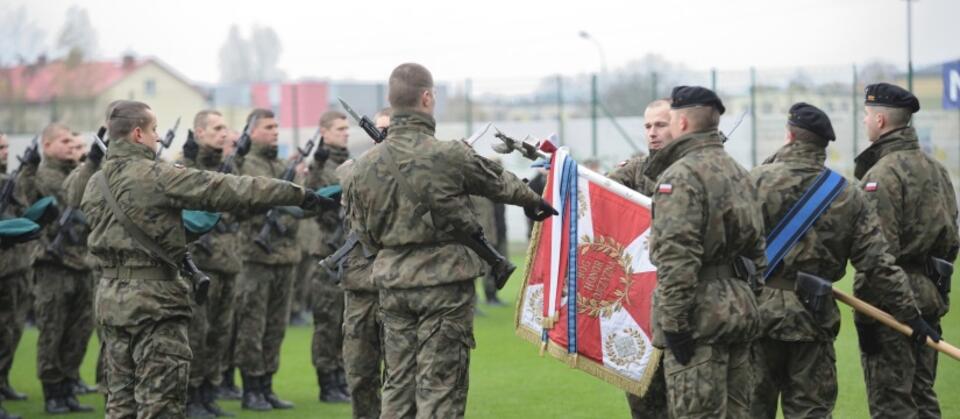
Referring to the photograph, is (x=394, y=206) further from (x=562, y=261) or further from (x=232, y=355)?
(x=232, y=355)

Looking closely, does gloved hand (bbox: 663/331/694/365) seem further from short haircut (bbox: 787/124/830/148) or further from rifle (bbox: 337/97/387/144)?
rifle (bbox: 337/97/387/144)

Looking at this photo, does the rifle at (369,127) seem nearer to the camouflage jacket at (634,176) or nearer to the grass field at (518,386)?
the camouflage jacket at (634,176)

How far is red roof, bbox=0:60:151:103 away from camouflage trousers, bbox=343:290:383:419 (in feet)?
127

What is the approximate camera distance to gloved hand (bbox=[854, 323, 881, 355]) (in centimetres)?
764

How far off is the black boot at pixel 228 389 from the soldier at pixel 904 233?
5.75 metres

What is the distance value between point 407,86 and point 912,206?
3.29m

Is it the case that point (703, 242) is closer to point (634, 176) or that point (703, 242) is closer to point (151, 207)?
point (634, 176)

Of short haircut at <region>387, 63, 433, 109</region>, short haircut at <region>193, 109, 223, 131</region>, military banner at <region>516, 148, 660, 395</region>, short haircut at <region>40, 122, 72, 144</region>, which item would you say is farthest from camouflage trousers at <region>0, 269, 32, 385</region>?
military banner at <region>516, 148, 660, 395</region>

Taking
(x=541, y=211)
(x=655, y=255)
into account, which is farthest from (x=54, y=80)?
(x=655, y=255)

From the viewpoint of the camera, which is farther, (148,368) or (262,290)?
(262,290)

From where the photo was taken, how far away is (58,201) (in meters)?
11.1

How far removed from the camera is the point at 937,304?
25.7 feet

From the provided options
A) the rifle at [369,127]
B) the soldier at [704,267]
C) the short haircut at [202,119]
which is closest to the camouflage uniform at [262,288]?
the short haircut at [202,119]

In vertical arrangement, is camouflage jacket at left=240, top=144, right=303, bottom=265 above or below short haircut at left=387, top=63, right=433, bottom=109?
below
